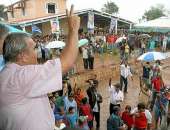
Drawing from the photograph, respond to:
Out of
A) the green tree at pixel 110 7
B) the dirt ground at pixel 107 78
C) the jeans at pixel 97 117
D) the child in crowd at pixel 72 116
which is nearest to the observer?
the child in crowd at pixel 72 116

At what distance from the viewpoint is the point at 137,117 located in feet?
29.1

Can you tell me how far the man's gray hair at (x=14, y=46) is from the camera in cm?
206

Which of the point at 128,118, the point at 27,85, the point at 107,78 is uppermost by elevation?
the point at 27,85

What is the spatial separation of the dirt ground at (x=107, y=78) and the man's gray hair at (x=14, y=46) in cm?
983

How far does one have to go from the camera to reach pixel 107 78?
58.5 feet

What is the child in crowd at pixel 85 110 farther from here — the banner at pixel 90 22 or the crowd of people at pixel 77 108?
the banner at pixel 90 22

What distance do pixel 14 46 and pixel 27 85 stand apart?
0.78 ft

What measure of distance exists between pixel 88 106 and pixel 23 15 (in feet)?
86.3

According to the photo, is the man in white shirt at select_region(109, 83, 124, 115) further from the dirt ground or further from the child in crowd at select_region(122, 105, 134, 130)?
the child in crowd at select_region(122, 105, 134, 130)

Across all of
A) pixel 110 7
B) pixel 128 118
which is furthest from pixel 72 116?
pixel 110 7

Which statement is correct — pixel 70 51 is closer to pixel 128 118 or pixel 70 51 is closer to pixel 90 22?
pixel 128 118

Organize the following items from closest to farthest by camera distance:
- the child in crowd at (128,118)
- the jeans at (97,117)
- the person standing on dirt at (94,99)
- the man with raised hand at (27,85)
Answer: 1. the man with raised hand at (27,85)
2. the child in crowd at (128,118)
3. the person standing on dirt at (94,99)
4. the jeans at (97,117)

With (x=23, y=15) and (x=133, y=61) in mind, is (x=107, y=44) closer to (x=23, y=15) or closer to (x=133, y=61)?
(x=133, y=61)

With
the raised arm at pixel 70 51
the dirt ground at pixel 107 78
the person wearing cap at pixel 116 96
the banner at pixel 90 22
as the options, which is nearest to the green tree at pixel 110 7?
the banner at pixel 90 22
